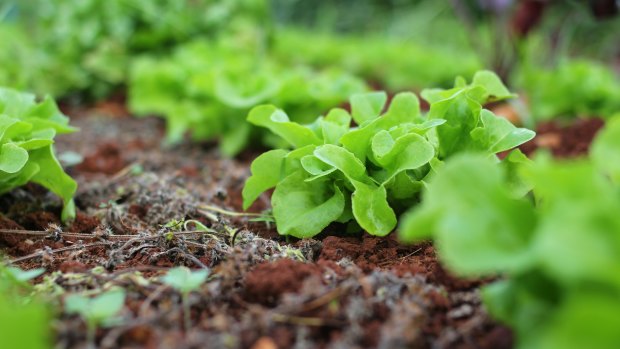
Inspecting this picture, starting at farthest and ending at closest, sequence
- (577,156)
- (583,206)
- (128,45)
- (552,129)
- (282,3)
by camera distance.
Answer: (282,3) → (128,45) → (552,129) → (577,156) → (583,206)

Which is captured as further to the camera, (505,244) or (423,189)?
(423,189)

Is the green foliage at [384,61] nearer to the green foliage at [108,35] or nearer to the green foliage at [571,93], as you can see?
the green foliage at [108,35]

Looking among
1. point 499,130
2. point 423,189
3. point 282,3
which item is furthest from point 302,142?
point 282,3

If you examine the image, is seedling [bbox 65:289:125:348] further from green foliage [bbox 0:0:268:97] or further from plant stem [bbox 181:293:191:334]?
green foliage [bbox 0:0:268:97]

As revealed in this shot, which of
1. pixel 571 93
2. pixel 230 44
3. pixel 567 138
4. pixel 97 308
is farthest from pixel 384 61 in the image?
pixel 97 308

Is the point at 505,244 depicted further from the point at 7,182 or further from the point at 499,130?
the point at 7,182

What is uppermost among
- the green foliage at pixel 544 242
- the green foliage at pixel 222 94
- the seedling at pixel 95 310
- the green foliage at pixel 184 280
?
the green foliage at pixel 544 242

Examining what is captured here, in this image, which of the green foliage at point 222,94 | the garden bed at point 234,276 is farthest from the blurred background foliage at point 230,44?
the garden bed at point 234,276
